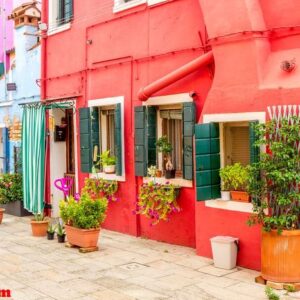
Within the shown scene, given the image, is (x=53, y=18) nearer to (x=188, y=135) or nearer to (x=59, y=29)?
(x=59, y=29)

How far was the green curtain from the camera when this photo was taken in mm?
12047

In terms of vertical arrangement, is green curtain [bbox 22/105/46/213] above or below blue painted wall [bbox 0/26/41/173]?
below

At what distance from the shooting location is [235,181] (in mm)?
7621

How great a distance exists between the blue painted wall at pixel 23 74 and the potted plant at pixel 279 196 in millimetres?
7958

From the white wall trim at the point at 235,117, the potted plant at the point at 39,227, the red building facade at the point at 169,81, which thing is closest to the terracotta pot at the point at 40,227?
the potted plant at the point at 39,227

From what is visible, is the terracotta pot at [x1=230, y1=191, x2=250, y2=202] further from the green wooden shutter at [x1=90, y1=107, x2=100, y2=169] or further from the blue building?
the blue building

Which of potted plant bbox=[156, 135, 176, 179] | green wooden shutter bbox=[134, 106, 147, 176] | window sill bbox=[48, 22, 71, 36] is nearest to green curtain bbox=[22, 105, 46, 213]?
window sill bbox=[48, 22, 71, 36]

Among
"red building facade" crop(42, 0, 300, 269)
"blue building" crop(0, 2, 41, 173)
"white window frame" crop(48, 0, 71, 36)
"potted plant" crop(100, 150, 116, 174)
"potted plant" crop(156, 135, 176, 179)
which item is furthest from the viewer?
"blue building" crop(0, 2, 41, 173)

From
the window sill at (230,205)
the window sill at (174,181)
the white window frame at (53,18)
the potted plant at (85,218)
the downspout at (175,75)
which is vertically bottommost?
the potted plant at (85,218)

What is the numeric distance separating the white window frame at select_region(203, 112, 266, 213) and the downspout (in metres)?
0.92

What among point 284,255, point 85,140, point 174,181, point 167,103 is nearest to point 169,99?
point 167,103

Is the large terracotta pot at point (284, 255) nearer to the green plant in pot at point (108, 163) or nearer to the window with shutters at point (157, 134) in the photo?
the window with shutters at point (157, 134)

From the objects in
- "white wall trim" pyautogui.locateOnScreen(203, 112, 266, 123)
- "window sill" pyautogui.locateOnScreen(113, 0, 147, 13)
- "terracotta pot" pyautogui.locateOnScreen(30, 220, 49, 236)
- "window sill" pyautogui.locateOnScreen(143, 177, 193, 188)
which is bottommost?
"terracotta pot" pyautogui.locateOnScreen(30, 220, 49, 236)

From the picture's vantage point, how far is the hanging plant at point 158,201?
9.05 meters
